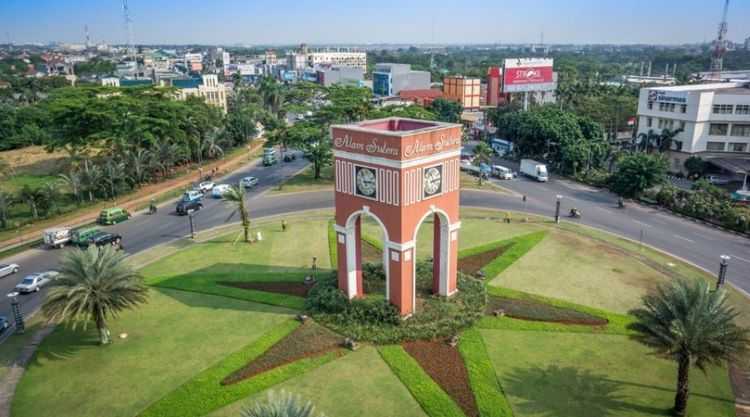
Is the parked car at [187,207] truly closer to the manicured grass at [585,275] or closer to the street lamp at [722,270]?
the manicured grass at [585,275]

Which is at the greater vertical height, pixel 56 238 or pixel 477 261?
pixel 56 238

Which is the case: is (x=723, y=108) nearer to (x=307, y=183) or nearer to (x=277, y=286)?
(x=307, y=183)

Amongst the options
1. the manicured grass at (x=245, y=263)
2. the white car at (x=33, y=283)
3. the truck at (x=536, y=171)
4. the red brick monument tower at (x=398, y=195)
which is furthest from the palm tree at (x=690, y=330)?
the truck at (x=536, y=171)

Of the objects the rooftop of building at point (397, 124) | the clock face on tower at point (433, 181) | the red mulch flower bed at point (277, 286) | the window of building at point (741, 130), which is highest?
the rooftop of building at point (397, 124)

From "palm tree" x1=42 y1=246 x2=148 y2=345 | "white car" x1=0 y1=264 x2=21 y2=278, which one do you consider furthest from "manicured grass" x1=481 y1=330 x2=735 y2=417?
"white car" x1=0 y1=264 x2=21 y2=278

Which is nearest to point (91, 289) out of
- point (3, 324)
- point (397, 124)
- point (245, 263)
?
point (3, 324)
